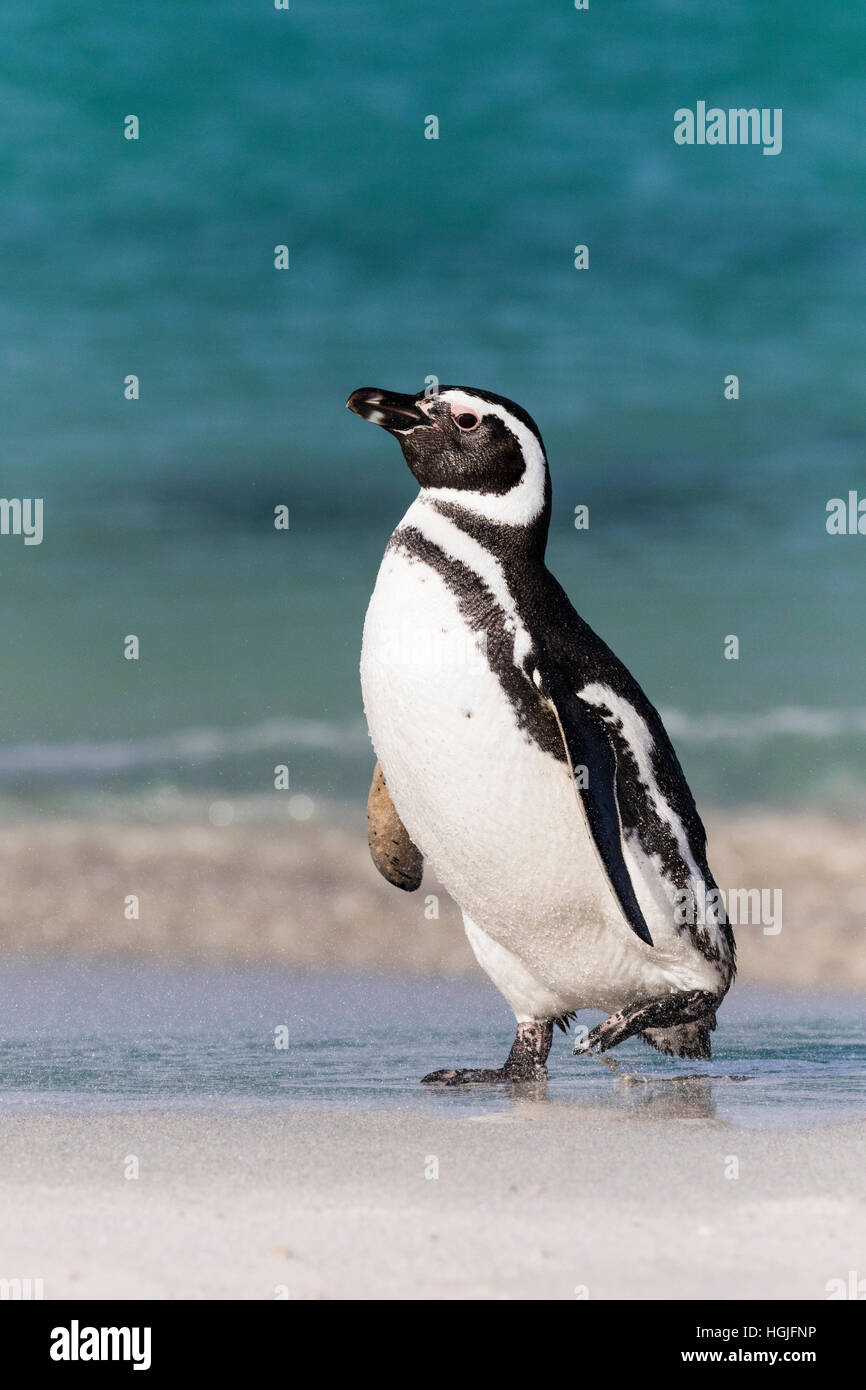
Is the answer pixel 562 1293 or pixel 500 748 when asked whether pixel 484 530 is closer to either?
pixel 500 748

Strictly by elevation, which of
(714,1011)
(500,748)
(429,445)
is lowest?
(714,1011)

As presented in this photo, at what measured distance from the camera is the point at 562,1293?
274 centimetres

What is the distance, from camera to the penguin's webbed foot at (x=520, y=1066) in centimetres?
533

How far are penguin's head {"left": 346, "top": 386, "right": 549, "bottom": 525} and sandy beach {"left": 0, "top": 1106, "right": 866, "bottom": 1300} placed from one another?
211 centimetres

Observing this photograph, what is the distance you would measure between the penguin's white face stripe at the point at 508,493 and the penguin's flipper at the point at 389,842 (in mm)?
1162

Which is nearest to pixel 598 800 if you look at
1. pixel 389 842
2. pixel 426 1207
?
pixel 389 842

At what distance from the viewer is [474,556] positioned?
523 cm

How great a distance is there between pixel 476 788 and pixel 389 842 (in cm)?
103

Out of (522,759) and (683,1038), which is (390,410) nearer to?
(522,759)

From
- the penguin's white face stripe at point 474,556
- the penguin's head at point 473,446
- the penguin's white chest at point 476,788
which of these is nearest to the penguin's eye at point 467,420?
the penguin's head at point 473,446

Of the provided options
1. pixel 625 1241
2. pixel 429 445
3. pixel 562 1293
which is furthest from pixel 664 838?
pixel 562 1293

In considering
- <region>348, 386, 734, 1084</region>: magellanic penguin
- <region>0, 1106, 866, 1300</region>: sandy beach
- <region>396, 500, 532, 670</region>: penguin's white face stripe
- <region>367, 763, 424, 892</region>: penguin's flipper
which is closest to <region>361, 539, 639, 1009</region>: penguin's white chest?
<region>348, 386, 734, 1084</region>: magellanic penguin

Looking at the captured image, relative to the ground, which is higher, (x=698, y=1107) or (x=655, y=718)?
(x=655, y=718)

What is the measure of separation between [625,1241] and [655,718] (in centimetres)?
271
